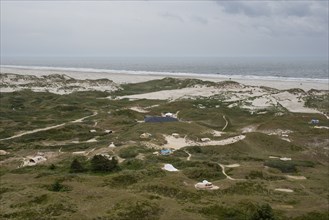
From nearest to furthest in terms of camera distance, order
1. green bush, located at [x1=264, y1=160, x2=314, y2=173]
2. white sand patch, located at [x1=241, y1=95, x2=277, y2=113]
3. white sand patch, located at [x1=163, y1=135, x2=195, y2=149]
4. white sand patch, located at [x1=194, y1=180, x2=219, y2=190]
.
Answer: white sand patch, located at [x1=194, y1=180, x2=219, y2=190] < green bush, located at [x1=264, y1=160, x2=314, y2=173] < white sand patch, located at [x1=163, y1=135, x2=195, y2=149] < white sand patch, located at [x1=241, y1=95, x2=277, y2=113]

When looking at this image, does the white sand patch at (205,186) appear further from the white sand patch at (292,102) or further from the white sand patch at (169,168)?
the white sand patch at (292,102)

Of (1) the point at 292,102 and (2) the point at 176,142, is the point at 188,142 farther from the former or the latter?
(1) the point at 292,102

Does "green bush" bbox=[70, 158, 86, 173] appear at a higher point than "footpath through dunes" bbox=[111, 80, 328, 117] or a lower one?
lower

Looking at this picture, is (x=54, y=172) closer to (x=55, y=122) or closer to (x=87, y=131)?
(x=87, y=131)

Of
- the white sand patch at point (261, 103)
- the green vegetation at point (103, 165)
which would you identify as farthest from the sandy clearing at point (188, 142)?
the white sand patch at point (261, 103)

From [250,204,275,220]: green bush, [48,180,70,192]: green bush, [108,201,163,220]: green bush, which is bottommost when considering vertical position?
[48,180,70,192]: green bush

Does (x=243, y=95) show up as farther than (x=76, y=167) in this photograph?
Yes

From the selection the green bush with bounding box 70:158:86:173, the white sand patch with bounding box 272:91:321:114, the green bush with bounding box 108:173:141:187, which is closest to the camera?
the green bush with bounding box 108:173:141:187

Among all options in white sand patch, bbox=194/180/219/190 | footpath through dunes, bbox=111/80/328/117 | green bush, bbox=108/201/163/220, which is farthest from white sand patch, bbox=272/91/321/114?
green bush, bbox=108/201/163/220

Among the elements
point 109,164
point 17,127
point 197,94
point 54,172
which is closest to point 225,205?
point 109,164

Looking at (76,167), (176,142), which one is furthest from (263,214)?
(176,142)

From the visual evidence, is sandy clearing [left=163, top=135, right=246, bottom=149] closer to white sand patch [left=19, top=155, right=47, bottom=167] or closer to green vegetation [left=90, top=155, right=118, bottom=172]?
green vegetation [left=90, top=155, right=118, bottom=172]

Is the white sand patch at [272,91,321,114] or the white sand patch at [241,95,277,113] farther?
the white sand patch at [241,95,277,113]
